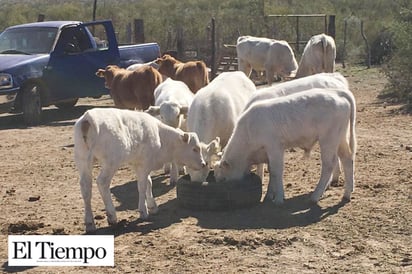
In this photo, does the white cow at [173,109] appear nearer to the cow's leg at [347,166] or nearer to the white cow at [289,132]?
the white cow at [289,132]

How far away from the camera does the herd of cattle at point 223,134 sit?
8148mm

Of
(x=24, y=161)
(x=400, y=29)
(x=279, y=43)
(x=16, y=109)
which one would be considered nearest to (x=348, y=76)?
(x=279, y=43)

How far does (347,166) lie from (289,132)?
1.00m

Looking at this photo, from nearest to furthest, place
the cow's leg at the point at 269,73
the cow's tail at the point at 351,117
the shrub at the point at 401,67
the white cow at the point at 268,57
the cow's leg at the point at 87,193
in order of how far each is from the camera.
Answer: the cow's leg at the point at 87,193 → the cow's tail at the point at 351,117 → the shrub at the point at 401,67 → the white cow at the point at 268,57 → the cow's leg at the point at 269,73

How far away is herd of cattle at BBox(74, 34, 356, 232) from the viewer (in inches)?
321

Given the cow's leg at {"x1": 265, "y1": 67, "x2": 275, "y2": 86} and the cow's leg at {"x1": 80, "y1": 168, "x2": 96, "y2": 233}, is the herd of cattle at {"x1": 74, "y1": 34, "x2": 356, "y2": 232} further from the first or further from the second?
the cow's leg at {"x1": 265, "y1": 67, "x2": 275, "y2": 86}

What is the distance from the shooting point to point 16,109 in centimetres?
1681

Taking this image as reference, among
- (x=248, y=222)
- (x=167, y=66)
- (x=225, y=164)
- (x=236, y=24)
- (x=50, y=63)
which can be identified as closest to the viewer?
(x=248, y=222)

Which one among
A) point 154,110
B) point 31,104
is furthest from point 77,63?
point 154,110

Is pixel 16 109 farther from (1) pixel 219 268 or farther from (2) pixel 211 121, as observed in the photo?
(1) pixel 219 268

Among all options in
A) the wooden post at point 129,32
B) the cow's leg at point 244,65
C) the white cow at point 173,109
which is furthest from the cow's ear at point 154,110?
the wooden post at point 129,32

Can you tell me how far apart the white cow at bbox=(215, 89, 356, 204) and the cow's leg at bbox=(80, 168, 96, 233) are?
201cm

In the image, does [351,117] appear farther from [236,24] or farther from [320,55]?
[236,24]

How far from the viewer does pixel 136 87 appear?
48.2 feet
